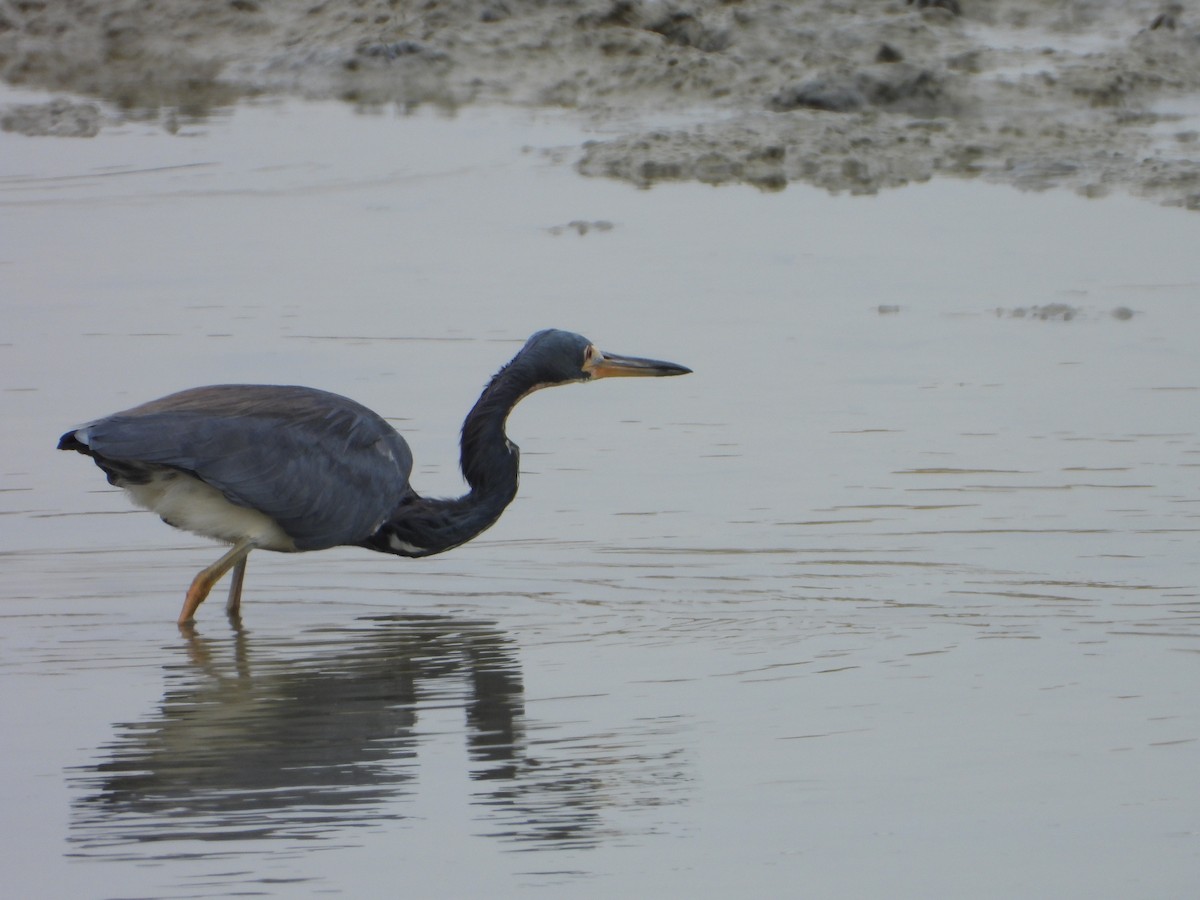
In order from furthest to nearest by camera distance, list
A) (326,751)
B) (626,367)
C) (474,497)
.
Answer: (626,367)
(474,497)
(326,751)

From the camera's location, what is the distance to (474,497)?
7.78 meters

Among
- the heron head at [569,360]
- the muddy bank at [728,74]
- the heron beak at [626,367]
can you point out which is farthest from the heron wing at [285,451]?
the muddy bank at [728,74]

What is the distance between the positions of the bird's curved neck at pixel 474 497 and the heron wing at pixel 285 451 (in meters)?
0.14

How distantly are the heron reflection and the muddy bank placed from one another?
7.71 m

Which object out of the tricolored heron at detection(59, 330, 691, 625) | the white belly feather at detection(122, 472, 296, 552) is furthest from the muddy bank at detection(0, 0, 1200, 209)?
the white belly feather at detection(122, 472, 296, 552)

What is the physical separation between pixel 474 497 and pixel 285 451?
0.78 m

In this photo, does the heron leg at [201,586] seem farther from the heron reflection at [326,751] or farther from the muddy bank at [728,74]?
the muddy bank at [728,74]

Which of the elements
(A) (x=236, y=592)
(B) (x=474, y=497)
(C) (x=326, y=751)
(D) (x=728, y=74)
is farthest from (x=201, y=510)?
(D) (x=728, y=74)

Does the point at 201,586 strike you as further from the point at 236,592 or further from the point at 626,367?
the point at 626,367

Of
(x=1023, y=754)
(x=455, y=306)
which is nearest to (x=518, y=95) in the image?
(x=455, y=306)

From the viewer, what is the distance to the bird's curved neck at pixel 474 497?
7695mm

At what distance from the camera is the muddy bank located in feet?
46.4

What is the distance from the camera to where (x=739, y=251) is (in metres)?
12.1

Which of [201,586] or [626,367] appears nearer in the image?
[201,586]
